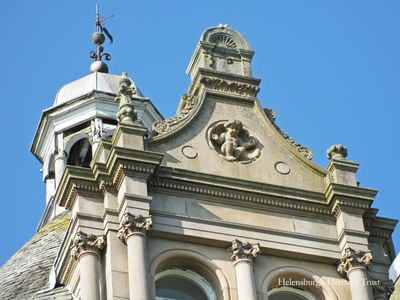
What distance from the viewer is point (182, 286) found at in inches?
1505

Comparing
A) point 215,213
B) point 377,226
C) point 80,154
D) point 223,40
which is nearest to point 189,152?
point 215,213

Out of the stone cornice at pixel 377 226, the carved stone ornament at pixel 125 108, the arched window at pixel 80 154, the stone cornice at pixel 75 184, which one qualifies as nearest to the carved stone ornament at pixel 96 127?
the arched window at pixel 80 154

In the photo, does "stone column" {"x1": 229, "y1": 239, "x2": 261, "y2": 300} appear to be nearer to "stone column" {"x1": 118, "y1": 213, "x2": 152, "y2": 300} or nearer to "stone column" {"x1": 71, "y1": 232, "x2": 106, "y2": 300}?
"stone column" {"x1": 118, "y1": 213, "x2": 152, "y2": 300}

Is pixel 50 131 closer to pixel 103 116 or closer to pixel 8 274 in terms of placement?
pixel 103 116

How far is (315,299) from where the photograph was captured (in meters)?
38.9

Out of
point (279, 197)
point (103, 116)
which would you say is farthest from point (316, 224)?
point (103, 116)

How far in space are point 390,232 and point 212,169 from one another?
4335 millimetres

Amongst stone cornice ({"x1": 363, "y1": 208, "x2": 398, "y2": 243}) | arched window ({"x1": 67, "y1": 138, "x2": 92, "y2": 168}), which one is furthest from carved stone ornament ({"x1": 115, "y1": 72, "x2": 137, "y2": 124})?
arched window ({"x1": 67, "y1": 138, "x2": 92, "y2": 168})

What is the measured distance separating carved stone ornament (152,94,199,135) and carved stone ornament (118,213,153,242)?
320 centimetres

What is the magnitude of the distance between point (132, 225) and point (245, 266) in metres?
2.59

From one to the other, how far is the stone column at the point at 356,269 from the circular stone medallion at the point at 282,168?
8.49ft

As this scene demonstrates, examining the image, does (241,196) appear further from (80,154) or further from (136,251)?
(80,154)

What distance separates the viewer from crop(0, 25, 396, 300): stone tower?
3753cm

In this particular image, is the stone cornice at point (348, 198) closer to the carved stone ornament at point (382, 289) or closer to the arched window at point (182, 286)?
the carved stone ornament at point (382, 289)
